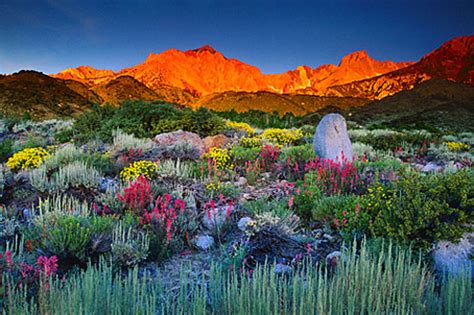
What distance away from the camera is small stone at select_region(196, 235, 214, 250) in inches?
182

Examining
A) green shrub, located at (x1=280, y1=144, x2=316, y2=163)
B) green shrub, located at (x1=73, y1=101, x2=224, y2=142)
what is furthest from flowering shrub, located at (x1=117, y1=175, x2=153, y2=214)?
green shrub, located at (x1=73, y1=101, x2=224, y2=142)

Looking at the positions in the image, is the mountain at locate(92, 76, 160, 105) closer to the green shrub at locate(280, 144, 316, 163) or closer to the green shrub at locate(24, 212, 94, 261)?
the green shrub at locate(280, 144, 316, 163)

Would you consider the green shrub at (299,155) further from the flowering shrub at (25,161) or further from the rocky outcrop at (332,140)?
the flowering shrub at (25,161)

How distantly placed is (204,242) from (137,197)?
133cm

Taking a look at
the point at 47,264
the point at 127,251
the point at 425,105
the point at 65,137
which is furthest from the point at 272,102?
the point at 47,264

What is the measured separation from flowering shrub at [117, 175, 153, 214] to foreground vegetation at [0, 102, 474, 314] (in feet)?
0.07

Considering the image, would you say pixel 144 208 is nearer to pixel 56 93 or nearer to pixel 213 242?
pixel 213 242

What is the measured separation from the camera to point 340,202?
5254 mm

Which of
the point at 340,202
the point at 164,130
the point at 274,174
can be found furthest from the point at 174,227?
the point at 164,130

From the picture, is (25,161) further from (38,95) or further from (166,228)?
(38,95)

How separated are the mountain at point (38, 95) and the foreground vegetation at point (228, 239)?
1626 inches

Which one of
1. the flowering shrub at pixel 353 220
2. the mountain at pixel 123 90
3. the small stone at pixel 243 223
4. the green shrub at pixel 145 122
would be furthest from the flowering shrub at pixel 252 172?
the mountain at pixel 123 90

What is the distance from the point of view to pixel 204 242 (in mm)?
4699

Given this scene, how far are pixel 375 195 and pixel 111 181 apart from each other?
15.9ft
